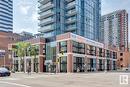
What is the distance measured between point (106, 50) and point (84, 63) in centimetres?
2134

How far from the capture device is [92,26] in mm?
126125

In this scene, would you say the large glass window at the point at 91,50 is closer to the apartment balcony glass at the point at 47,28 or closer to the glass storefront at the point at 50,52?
the glass storefront at the point at 50,52

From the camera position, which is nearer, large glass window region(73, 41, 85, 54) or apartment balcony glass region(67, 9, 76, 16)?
large glass window region(73, 41, 85, 54)

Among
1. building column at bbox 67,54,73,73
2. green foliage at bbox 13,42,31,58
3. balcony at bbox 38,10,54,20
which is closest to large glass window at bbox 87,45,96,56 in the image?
building column at bbox 67,54,73,73

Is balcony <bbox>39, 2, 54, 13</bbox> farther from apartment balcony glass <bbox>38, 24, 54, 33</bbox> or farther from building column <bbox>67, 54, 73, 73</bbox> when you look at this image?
building column <bbox>67, 54, 73, 73</bbox>

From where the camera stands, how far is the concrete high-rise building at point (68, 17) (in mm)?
114500

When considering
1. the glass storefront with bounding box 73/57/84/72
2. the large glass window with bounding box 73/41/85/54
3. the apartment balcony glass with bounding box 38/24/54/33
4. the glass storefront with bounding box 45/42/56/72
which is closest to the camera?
the large glass window with bounding box 73/41/85/54

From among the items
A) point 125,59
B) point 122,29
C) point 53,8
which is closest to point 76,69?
point 53,8

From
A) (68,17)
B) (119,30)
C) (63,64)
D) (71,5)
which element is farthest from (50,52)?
(119,30)

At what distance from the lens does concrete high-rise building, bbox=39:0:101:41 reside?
376 feet

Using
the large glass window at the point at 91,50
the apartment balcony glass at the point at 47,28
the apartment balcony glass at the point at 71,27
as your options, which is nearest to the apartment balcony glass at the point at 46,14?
the apartment balcony glass at the point at 47,28

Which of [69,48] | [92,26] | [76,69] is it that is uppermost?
[92,26]

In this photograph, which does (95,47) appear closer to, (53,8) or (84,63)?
(84,63)

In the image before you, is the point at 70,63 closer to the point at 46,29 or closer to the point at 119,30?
the point at 46,29
